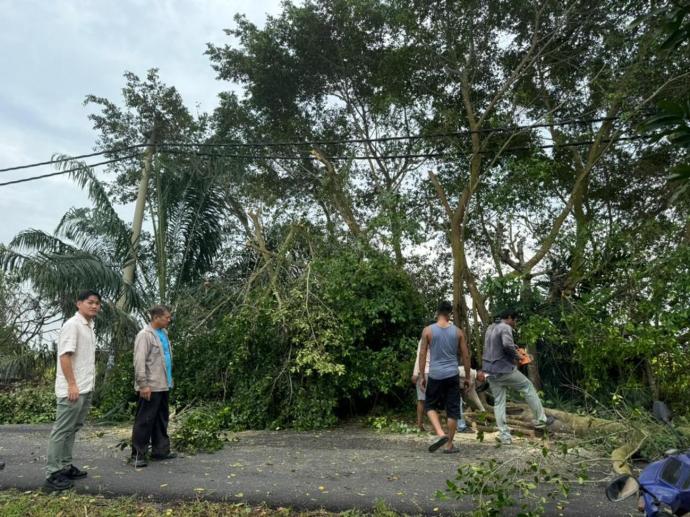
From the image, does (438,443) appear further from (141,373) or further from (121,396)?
(121,396)

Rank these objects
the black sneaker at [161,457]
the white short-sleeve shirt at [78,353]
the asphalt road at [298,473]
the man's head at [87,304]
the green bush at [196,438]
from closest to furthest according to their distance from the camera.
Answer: the asphalt road at [298,473] → the white short-sleeve shirt at [78,353] → the man's head at [87,304] → the black sneaker at [161,457] → the green bush at [196,438]

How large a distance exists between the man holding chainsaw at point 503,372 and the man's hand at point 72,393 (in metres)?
4.66

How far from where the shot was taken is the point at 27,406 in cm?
1105

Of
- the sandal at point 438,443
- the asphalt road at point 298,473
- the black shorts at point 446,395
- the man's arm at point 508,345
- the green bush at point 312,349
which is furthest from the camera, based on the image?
the green bush at point 312,349

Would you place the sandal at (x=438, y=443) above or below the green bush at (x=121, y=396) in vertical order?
below

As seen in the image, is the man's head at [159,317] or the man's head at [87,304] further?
the man's head at [159,317]

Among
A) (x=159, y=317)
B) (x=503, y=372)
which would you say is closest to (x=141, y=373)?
(x=159, y=317)

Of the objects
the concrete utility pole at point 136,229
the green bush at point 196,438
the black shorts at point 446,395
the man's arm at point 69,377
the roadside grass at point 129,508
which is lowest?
the roadside grass at point 129,508

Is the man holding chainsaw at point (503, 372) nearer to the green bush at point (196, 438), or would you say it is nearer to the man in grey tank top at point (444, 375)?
the man in grey tank top at point (444, 375)

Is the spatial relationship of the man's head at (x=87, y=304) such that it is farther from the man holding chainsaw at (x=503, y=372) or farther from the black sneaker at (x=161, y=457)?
the man holding chainsaw at (x=503, y=372)

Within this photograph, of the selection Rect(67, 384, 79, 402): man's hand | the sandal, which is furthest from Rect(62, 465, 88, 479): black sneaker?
the sandal

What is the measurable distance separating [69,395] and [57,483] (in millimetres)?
785

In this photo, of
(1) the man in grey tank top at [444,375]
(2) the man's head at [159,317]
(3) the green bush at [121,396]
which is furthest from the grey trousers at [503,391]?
(3) the green bush at [121,396]

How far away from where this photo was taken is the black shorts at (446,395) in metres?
6.44
